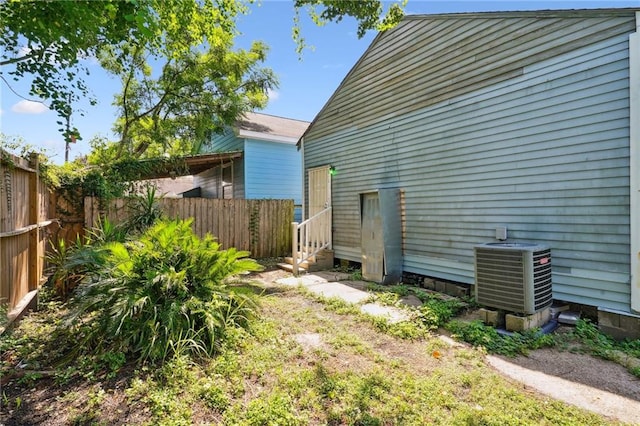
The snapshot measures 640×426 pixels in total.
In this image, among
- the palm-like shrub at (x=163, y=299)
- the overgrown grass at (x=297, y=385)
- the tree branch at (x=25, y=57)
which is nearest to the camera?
the overgrown grass at (x=297, y=385)

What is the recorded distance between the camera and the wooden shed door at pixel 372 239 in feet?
20.6

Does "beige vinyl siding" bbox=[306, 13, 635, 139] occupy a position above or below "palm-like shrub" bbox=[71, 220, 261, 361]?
above

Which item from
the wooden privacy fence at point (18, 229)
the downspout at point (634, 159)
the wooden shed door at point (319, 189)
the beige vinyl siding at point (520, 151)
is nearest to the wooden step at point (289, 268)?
the wooden shed door at point (319, 189)

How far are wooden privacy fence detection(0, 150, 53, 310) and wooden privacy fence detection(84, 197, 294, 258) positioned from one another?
2.64 m

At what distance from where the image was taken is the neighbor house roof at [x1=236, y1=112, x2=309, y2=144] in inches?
439

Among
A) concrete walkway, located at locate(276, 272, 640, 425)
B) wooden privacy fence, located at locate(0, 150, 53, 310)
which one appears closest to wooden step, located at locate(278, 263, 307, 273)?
concrete walkway, located at locate(276, 272, 640, 425)

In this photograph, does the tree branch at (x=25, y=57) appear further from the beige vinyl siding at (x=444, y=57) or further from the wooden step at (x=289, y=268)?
the wooden step at (x=289, y=268)

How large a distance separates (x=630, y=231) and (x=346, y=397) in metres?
3.57

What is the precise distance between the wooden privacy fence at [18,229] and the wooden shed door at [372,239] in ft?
17.4

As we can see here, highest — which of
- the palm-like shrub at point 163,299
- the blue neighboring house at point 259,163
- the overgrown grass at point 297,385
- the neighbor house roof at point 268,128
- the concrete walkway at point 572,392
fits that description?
the neighbor house roof at point 268,128

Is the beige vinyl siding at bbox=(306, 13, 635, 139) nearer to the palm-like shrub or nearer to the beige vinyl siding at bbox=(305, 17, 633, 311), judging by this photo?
the beige vinyl siding at bbox=(305, 17, 633, 311)

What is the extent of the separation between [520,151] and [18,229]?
6498 mm

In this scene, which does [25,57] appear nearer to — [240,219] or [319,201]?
[240,219]

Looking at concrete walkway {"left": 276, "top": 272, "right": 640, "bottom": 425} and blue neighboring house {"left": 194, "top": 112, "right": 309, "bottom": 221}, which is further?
blue neighboring house {"left": 194, "top": 112, "right": 309, "bottom": 221}
